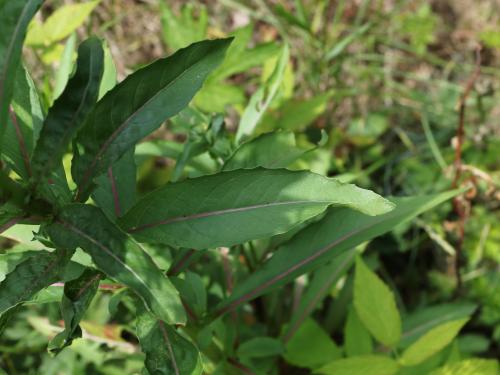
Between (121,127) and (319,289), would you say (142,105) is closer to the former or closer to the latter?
(121,127)

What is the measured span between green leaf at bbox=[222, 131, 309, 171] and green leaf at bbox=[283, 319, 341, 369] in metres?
0.59

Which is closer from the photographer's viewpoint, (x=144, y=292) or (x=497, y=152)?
(x=144, y=292)

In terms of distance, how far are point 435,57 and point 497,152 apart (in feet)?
2.75

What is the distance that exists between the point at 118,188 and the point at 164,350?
0.33 metres

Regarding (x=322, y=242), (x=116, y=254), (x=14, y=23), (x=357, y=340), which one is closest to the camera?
(x=14, y=23)

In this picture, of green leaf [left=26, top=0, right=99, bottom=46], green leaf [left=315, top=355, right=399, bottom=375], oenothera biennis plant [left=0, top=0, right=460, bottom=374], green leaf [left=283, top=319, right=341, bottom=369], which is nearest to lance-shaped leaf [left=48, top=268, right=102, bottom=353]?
oenothera biennis plant [left=0, top=0, right=460, bottom=374]

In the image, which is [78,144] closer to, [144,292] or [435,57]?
[144,292]

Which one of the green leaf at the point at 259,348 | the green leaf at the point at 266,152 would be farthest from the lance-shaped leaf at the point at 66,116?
the green leaf at the point at 259,348

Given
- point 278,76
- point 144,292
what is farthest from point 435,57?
point 144,292

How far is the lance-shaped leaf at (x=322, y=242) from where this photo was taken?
116 cm

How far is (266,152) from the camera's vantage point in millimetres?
1155

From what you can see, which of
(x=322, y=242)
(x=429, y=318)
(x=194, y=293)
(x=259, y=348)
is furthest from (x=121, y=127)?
(x=429, y=318)

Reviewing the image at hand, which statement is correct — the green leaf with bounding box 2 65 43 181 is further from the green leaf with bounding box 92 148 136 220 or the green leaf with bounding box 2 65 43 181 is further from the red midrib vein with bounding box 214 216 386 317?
the red midrib vein with bounding box 214 216 386 317

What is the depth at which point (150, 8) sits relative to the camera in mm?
2742
